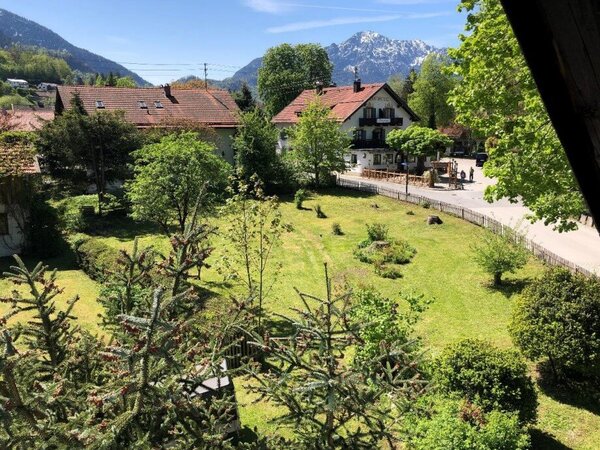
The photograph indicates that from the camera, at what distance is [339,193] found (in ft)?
121

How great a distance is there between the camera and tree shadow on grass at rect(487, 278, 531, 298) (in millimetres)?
17116

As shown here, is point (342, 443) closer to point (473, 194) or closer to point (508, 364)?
point (508, 364)

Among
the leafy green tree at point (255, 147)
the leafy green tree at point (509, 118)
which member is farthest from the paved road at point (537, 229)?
the leafy green tree at point (255, 147)

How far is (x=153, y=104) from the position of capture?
136 ft

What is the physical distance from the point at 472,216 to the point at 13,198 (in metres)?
24.7

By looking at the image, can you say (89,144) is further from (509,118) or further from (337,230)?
(509,118)

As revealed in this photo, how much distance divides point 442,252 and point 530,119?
36.8ft

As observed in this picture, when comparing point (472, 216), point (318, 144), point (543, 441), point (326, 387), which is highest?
point (318, 144)

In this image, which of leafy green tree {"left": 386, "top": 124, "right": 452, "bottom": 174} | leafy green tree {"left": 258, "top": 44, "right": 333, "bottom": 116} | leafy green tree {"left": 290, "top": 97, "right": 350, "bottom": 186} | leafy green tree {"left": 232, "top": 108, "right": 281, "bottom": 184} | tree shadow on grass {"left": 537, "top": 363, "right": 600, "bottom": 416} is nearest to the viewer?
tree shadow on grass {"left": 537, "top": 363, "right": 600, "bottom": 416}

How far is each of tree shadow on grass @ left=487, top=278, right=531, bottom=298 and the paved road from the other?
7.36ft

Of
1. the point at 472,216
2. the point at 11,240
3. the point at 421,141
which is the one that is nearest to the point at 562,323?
the point at 472,216

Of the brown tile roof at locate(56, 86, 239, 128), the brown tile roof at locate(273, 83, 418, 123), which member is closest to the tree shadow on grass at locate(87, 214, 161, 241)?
the brown tile roof at locate(56, 86, 239, 128)

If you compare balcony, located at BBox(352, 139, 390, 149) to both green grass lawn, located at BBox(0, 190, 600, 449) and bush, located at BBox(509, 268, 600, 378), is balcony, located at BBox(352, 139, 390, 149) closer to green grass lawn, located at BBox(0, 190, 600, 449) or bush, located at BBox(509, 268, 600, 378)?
green grass lawn, located at BBox(0, 190, 600, 449)

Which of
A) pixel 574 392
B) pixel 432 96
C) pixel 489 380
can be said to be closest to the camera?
pixel 489 380
